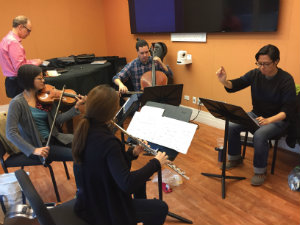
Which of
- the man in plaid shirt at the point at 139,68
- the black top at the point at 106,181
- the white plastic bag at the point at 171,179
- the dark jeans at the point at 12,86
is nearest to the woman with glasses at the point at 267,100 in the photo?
the white plastic bag at the point at 171,179

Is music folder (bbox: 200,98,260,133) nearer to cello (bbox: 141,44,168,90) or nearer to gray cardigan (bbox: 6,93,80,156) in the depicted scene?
cello (bbox: 141,44,168,90)

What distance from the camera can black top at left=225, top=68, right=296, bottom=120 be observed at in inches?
88.2

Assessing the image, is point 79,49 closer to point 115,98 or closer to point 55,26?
point 55,26

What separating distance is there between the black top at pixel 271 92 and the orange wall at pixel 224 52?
0.52 metres

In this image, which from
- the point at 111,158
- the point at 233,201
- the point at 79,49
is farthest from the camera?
the point at 79,49

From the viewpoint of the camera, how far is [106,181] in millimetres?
1220

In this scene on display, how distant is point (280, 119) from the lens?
2211 millimetres

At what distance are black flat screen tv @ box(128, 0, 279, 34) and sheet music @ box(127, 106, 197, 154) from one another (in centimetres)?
176

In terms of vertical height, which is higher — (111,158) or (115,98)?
(115,98)

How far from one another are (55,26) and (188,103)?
276 centimetres

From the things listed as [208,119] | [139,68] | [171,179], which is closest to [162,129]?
[171,179]

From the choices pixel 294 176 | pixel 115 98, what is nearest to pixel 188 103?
pixel 294 176

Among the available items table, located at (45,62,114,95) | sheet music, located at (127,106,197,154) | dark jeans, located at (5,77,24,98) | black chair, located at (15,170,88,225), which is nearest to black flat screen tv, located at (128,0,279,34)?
table, located at (45,62,114,95)

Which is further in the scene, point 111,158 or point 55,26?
point 55,26
